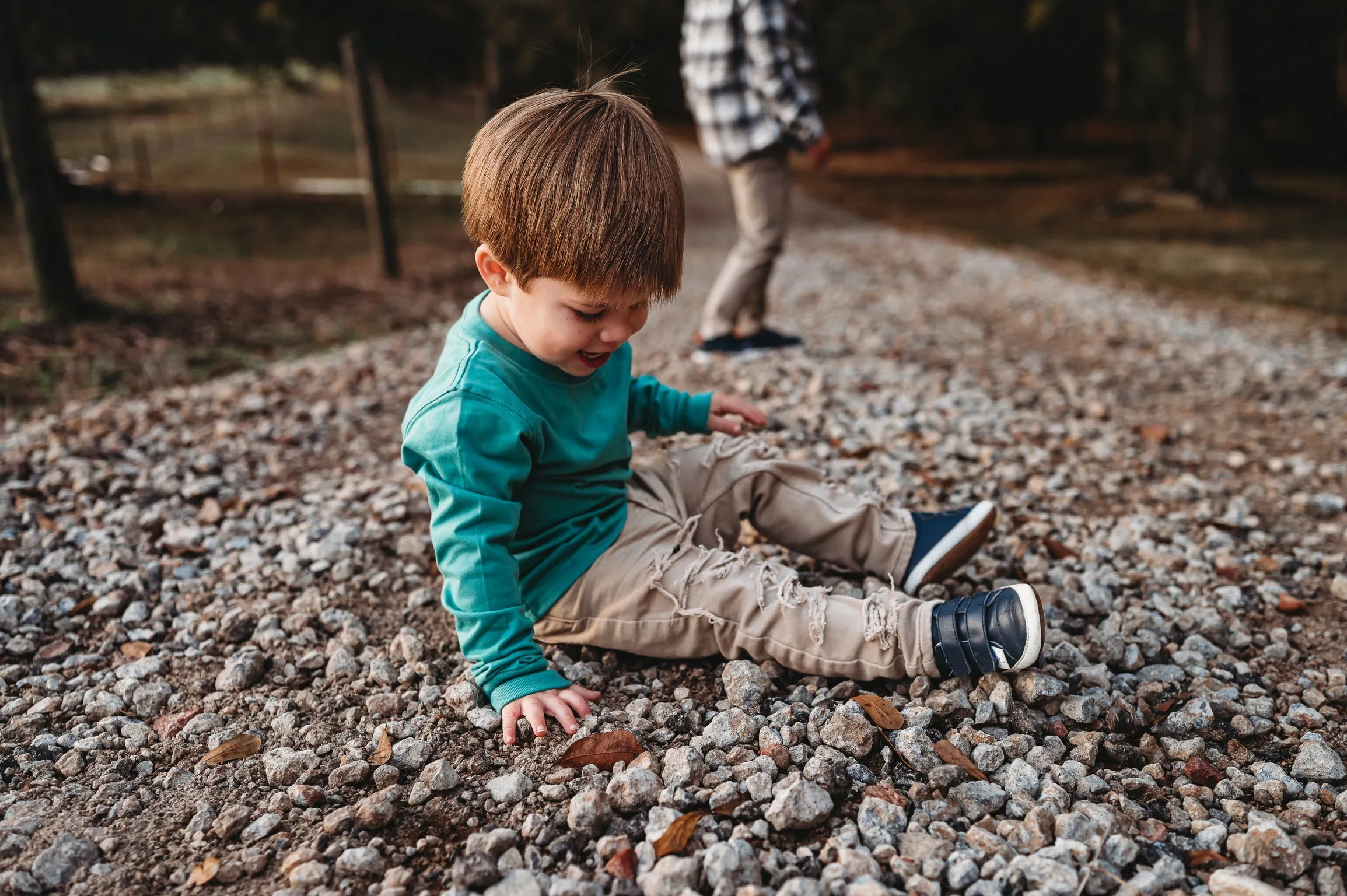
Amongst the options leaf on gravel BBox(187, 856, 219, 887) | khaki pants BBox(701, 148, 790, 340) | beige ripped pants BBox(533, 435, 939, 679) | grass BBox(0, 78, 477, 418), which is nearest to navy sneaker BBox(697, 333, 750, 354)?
khaki pants BBox(701, 148, 790, 340)

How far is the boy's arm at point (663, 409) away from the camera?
298 cm

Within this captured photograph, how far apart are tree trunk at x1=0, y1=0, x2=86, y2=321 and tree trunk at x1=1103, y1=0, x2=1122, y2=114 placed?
18.6 m

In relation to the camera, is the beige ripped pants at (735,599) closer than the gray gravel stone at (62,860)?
No

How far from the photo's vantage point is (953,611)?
240 cm

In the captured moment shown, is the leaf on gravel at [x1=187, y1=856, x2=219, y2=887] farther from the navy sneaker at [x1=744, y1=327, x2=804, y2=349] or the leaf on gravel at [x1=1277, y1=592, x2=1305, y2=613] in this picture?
the navy sneaker at [x1=744, y1=327, x2=804, y2=349]

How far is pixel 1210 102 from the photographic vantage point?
522 inches

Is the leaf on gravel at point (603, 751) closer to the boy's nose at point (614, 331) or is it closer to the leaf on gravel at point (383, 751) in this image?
the leaf on gravel at point (383, 751)

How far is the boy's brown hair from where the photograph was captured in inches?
86.2

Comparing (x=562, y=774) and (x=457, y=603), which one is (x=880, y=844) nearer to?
(x=562, y=774)

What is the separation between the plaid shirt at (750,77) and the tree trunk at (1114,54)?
53.7ft

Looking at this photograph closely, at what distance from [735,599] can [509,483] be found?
2.21ft

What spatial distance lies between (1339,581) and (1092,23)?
21.5 meters

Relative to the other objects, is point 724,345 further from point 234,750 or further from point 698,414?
point 234,750

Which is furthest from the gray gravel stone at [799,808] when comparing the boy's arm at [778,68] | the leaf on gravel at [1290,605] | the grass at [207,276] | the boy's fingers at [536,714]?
the grass at [207,276]
